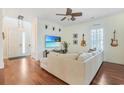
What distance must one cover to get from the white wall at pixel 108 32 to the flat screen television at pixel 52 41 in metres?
0.43

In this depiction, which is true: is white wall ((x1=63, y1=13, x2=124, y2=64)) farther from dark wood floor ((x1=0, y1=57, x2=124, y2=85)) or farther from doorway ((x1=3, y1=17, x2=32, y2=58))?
doorway ((x1=3, y1=17, x2=32, y2=58))

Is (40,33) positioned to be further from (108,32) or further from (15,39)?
(108,32)

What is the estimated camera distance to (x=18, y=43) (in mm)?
5785

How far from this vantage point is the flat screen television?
5.10 metres

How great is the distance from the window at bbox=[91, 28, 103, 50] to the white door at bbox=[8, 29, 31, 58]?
401cm

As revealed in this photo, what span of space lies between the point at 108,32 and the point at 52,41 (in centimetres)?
289

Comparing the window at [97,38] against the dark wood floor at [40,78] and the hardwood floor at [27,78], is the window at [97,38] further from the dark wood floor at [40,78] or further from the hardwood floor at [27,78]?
the hardwood floor at [27,78]

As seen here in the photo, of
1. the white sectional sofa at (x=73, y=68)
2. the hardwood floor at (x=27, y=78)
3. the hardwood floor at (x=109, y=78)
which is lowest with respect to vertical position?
the hardwood floor at (x=109, y=78)

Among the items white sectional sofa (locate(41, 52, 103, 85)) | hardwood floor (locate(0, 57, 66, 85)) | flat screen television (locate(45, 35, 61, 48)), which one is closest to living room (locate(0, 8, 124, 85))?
flat screen television (locate(45, 35, 61, 48))

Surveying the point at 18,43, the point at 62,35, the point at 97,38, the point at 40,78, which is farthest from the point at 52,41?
the point at 40,78

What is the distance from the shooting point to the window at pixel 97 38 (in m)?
4.86

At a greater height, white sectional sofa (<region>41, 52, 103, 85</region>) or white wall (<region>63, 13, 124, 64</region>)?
white wall (<region>63, 13, 124, 64</region>)

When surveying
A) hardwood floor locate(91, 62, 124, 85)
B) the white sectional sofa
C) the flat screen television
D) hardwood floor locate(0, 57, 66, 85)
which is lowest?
hardwood floor locate(91, 62, 124, 85)

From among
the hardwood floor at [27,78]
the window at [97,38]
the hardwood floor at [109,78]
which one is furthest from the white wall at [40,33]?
the hardwood floor at [109,78]
